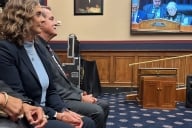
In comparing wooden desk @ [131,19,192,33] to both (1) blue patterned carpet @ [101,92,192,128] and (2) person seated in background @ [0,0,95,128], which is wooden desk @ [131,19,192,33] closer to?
(1) blue patterned carpet @ [101,92,192,128]

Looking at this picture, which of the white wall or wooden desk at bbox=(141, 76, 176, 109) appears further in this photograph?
the white wall

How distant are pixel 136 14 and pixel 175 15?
881 millimetres

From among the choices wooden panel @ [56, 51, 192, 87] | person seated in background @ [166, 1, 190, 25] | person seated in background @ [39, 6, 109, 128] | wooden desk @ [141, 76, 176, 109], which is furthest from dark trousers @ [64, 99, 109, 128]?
person seated in background @ [166, 1, 190, 25]

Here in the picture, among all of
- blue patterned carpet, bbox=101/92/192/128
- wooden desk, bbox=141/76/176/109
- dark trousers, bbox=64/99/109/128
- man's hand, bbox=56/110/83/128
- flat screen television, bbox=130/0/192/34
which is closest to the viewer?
man's hand, bbox=56/110/83/128

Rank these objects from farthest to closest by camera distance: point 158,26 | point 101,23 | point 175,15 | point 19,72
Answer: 1. point 101,23
2. point 158,26
3. point 175,15
4. point 19,72

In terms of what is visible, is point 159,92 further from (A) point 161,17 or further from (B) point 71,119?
(B) point 71,119

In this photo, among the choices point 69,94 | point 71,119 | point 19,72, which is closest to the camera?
point 19,72

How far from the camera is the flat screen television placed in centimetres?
713

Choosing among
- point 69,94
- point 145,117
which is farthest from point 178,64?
point 69,94

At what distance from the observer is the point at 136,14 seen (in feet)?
24.0

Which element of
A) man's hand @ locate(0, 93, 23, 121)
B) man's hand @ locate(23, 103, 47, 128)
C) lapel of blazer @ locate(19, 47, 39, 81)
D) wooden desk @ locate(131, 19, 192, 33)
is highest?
→ wooden desk @ locate(131, 19, 192, 33)

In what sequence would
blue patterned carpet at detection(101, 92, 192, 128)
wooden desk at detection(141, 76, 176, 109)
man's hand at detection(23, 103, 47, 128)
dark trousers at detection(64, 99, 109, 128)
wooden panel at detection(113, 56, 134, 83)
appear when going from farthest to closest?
wooden panel at detection(113, 56, 134, 83) → wooden desk at detection(141, 76, 176, 109) → blue patterned carpet at detection(101, 92, 192, 128) → dark trousers at detection(64, 99, 109, 128) → man's hand at detection(23, 103, 47, 128)

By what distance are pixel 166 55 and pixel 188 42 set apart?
0.58m

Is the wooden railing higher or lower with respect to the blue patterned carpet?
higher
